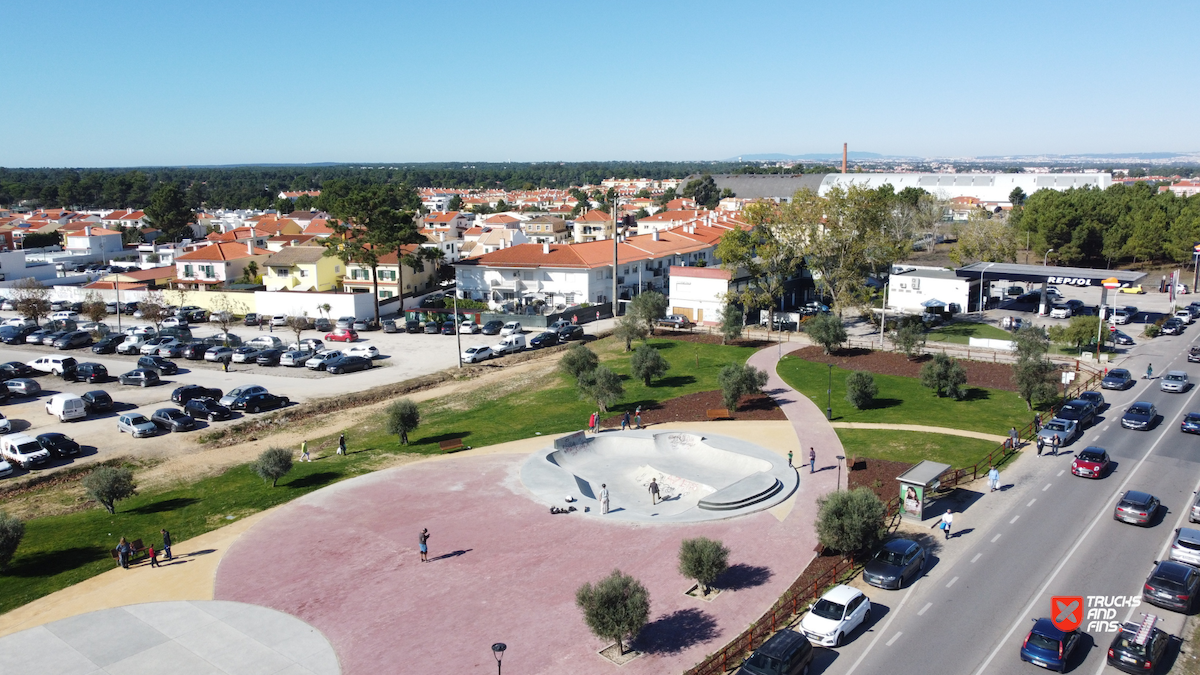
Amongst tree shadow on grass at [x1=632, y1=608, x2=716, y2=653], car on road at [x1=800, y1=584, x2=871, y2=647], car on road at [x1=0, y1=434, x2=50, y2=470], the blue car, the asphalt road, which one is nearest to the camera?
the blue car

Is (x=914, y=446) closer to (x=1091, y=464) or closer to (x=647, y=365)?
(x=1091, y=464)

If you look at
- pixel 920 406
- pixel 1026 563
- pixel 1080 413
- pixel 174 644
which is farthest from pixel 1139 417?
pixel 174 644

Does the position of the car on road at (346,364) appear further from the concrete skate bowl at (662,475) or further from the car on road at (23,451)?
the concrete skate bowl at (662,475)

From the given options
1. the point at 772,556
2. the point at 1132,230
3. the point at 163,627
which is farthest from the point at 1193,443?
the point at 1132,230

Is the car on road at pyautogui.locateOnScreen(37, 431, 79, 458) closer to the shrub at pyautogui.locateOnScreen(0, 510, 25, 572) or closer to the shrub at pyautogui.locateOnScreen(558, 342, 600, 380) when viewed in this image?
the shrub at pyautogui.locateOnScreen(0, 510, 25, 572)

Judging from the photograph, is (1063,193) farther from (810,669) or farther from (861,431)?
(810,669)

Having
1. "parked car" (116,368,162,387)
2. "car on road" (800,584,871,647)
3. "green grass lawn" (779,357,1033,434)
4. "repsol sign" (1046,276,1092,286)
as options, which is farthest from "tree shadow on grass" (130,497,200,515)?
"repsol sign" (1046,276,1092,286)
